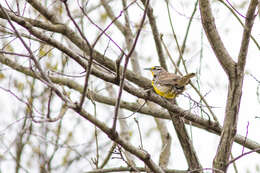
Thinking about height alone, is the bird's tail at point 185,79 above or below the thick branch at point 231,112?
above

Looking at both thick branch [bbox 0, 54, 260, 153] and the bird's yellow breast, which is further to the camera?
the bird's yellow breast

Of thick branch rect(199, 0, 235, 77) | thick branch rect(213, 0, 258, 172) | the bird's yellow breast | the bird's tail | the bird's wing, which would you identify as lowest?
thick branch rect(213, 0, 258, 172)

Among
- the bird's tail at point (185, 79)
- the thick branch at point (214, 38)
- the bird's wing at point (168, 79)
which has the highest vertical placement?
the bird's wing at point (168, 79)

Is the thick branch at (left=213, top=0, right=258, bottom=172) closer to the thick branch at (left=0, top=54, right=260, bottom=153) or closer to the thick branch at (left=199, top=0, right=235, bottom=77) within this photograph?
the thick branch at (left=199, top=0, right=235, bottom=77)

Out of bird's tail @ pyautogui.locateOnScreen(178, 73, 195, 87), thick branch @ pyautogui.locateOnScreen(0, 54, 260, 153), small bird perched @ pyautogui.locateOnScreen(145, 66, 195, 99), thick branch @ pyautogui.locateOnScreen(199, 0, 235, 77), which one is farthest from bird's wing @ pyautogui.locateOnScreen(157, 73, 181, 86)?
thick branch @ pyautogui.locateOnScreen(199, 0, 235, 77)

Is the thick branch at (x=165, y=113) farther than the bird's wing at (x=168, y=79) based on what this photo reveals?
No

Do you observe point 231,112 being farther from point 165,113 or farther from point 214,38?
point 165,113

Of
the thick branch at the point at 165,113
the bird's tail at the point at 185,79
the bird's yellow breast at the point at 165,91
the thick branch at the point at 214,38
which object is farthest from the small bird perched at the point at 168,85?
the thick branch at the point at 214,38

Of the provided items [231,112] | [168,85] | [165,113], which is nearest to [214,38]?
[231,112]

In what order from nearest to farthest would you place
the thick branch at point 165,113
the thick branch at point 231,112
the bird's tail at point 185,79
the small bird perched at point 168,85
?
1. the thick branch at point 231,112
2. the thick branch at point 165,113
3. the bird's tail at point 185,79
4. the small bird perched at point 168,85

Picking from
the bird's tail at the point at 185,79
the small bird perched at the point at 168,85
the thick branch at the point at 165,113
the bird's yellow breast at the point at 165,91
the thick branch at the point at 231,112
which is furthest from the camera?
the bird's yellow breast at the point at 165,91

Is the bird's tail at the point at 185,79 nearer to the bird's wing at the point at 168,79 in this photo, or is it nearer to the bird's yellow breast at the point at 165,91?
the bird's wing at the point at 168,79

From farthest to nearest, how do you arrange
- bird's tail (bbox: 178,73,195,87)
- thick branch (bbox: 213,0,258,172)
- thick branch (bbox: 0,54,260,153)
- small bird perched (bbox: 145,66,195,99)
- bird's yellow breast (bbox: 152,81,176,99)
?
bird's yellow breast (bbox: 152,81,176,99)
small bird perched (bbox: 145,66,195,99)
bird's tail (bbox: 178,73,195,87)
thick branch (bbox: 0,54,260,153)
thick branch (bbox: 213,0,258,172)

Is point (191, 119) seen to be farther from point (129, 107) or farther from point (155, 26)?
point (155, 26)
